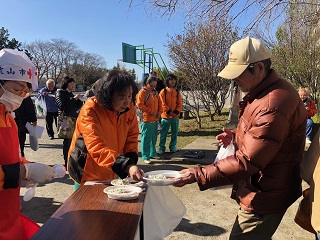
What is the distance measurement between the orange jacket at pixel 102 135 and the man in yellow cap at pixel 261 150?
1.99 feet

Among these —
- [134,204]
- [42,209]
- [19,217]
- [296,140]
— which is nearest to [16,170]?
[19,217]

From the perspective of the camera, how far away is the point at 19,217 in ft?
5.70

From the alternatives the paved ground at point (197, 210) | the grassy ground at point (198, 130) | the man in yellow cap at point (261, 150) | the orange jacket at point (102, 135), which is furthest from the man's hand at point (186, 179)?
the grassy ground at point (198, 130)

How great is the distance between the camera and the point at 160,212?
248 centimetres

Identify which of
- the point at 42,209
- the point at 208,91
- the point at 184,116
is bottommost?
the point at 42,209

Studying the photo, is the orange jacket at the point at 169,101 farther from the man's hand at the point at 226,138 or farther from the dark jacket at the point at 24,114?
the man's hand at the point at 226,138

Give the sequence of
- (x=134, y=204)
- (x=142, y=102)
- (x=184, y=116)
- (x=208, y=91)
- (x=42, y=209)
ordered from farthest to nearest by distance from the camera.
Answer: (x=184, y=116) → (x=208, y=91) → (x=142, y=102) → (x=42, y=209) → (x=134, y=204)

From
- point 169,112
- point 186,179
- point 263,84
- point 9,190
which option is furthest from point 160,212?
point 169,112

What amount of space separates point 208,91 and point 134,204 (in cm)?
1043

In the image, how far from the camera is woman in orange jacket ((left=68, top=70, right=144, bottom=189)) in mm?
2100

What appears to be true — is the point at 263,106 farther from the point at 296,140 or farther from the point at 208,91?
the point at 208,91

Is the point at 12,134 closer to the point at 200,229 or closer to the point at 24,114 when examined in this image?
the point at 200,229

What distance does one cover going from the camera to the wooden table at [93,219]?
1540 millimetres

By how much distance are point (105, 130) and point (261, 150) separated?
1.21m
